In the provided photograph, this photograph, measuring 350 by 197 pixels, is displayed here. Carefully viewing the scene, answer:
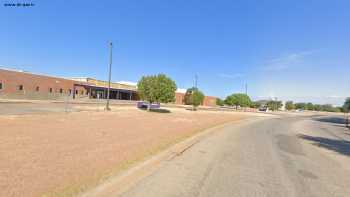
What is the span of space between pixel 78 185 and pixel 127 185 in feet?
3.13

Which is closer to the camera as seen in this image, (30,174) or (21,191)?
(21,191)

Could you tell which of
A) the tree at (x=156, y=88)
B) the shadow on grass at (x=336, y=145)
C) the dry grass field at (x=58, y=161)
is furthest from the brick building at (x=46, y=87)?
the shadow on grass at (x=336, y=145)

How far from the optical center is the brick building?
3875cm

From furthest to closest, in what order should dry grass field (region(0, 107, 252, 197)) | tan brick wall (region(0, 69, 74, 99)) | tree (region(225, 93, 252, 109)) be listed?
tree (region(225, 93, 252, 109)), tan brick wall (region(0, 69, 74, 99)), dry grass field (region(0, 107, 252, 197))

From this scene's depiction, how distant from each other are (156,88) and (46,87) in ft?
81.9

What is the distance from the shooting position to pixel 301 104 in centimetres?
15750

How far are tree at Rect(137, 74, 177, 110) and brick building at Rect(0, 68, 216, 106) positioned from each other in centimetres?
693

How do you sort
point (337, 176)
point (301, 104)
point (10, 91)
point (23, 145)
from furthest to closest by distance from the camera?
point (301, 104), point (10, 91), point (23, 145), point (337, 176)

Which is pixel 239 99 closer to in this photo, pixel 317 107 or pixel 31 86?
pixel 31 86

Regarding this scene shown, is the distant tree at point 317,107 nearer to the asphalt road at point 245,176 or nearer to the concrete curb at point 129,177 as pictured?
the asphalt road at point 245,176

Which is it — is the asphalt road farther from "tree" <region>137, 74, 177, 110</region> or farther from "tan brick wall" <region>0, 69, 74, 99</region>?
"tan brick wall" <region>0, 69, 74, 99</region>

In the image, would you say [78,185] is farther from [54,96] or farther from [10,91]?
[54,96]

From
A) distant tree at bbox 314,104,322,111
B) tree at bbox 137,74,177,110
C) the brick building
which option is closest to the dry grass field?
the brick building

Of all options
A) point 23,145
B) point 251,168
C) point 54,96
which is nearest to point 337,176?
point 251,168
